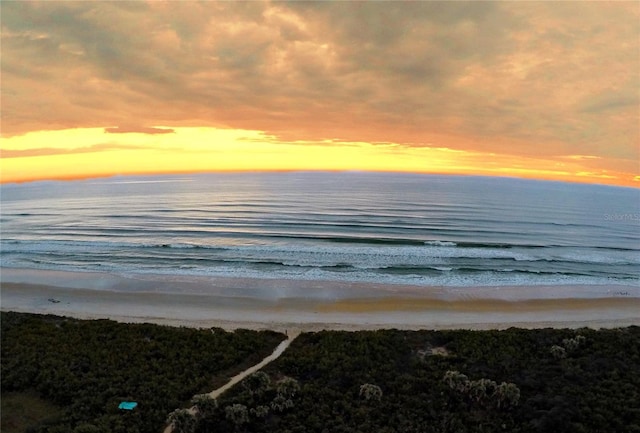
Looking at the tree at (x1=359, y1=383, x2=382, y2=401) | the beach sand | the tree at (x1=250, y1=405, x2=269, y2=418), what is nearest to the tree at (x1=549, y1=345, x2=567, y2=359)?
the beach sand

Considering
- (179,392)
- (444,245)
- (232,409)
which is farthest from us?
(444,245)

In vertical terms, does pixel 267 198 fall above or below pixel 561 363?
above

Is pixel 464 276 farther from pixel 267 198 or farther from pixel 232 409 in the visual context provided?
pixel 267 198

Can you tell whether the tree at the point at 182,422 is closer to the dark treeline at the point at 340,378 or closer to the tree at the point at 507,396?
the dark treeline at the point at 340,378

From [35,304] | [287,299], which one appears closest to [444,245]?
[287,299]

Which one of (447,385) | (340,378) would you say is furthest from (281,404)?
(447,385)

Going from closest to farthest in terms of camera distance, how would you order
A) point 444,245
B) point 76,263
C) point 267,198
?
point 76,263, point 444,245, point 267,198
